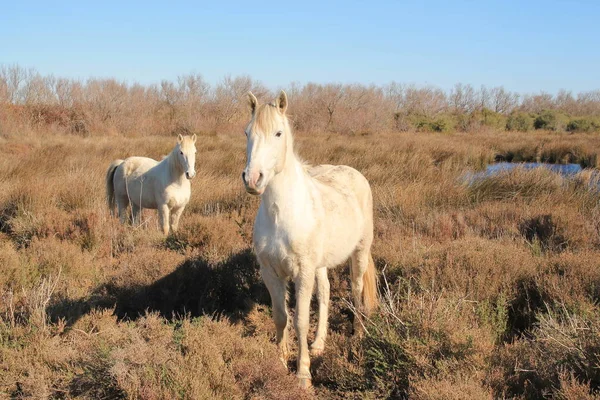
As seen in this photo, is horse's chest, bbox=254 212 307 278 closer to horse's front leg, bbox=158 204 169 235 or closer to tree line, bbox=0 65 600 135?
horse's front leg, bbox=158 204 169 235

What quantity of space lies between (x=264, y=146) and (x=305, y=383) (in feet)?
5.78

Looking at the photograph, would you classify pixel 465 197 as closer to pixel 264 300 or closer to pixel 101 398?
pixel 264 300

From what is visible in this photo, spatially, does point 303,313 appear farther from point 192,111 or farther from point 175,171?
point 192,111

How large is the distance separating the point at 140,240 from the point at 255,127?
415cm

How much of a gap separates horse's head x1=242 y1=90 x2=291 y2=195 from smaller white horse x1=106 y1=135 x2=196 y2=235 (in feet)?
13.7

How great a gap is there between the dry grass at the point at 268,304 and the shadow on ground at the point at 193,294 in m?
0.02

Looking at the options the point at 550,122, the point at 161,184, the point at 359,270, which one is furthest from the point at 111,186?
the point at 550,122

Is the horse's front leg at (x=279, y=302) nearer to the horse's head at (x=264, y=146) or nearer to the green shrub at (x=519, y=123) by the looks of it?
the horse's head at (x=264, y=146)

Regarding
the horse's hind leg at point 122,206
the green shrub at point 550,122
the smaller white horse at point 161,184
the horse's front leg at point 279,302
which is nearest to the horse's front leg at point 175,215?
the smaller white horse at point 161,184

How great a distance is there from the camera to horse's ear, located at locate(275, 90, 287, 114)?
10.6 ft

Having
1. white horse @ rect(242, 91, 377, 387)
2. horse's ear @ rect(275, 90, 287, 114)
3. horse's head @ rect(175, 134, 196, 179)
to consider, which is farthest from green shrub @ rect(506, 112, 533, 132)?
horse's ear @ rect(275, 90, 287, 114)

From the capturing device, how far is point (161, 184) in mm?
7516

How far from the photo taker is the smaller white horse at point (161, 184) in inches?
291

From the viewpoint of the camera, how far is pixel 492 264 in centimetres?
467
